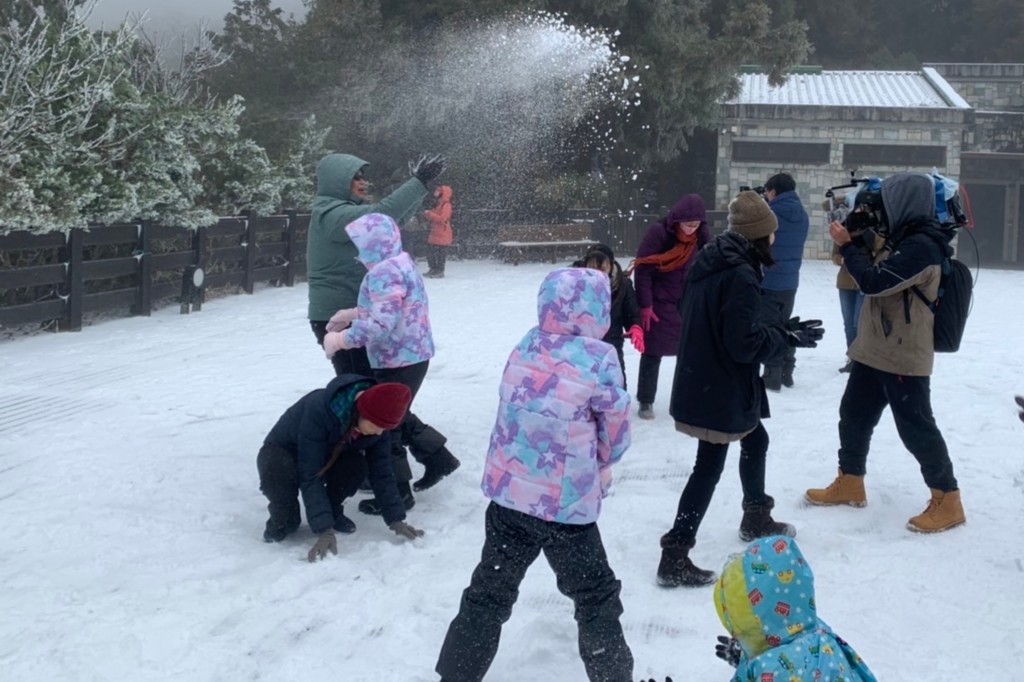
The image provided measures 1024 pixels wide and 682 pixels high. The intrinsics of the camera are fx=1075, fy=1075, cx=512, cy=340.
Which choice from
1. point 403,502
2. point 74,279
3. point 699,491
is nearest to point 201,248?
point 74,279

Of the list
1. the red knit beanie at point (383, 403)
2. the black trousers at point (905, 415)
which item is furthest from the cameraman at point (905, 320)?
the red knit beanie at point (383, 403)

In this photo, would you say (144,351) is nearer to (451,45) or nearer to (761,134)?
(451,45)

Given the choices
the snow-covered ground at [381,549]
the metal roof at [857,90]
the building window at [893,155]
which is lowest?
the snow-covered ground at [381,549]

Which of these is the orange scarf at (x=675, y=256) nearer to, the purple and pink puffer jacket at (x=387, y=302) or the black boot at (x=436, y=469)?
the black boot at (x=436, y=469)

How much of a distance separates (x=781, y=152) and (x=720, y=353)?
2042 cm

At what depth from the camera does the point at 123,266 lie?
470 inches

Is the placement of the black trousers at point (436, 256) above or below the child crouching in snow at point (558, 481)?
above

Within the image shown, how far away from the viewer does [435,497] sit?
5957 millimetres

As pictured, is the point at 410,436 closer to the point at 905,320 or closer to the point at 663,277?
the point at 663,277

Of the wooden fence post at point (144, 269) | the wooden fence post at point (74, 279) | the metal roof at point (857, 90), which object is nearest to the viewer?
the wooden fence post at point (74, 279)

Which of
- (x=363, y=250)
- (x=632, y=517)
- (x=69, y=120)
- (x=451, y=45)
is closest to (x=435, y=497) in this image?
(x=632, y=517)

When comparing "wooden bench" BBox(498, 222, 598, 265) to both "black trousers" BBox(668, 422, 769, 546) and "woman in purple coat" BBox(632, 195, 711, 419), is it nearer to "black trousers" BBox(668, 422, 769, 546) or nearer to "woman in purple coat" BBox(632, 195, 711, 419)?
"woman in purple coat" BBox(632, 195, 711, 419)

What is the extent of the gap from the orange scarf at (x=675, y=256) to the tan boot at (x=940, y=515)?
2.67 m

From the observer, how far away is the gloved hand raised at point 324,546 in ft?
16.1
